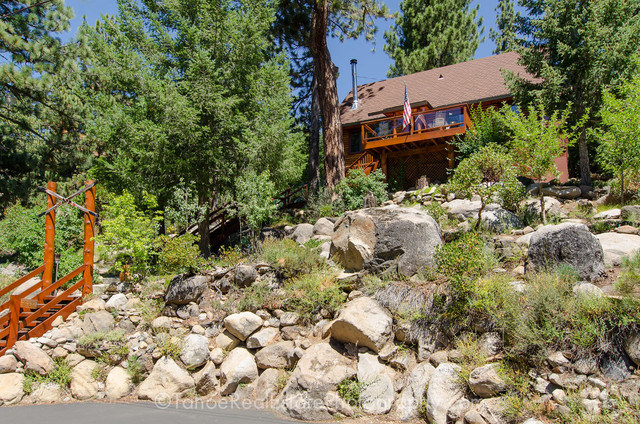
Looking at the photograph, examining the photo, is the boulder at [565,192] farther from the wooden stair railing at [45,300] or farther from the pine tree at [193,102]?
the wooden stair railing at [45,300]

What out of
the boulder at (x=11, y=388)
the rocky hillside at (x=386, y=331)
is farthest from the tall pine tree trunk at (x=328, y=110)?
the boulder at (x=11, y=388)

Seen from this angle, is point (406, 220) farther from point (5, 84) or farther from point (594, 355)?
point (5, 84)

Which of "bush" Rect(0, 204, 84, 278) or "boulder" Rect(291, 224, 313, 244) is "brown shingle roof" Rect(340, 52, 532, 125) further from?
"bush" Rect(0, 204, 84, 278)

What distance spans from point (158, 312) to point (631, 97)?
11.9m

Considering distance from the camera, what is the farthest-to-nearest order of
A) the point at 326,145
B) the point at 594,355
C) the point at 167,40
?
the point at 326,145 → the point at 167,40 → the point at 594,355

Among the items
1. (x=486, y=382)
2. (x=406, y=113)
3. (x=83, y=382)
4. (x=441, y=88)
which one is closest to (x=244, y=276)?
(x=83, y=382)

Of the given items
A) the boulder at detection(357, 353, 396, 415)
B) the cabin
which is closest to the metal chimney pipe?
the cabin

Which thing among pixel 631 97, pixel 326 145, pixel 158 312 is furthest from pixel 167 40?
pixel 631 97

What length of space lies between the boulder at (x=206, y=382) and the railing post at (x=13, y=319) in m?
3.90

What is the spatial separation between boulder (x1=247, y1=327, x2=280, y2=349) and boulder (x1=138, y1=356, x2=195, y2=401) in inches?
50.2

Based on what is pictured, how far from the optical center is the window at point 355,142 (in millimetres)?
21106

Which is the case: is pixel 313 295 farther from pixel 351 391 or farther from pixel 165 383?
pixel 165 383

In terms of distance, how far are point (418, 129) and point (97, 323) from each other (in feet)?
45.3

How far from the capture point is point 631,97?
902 centimetres
